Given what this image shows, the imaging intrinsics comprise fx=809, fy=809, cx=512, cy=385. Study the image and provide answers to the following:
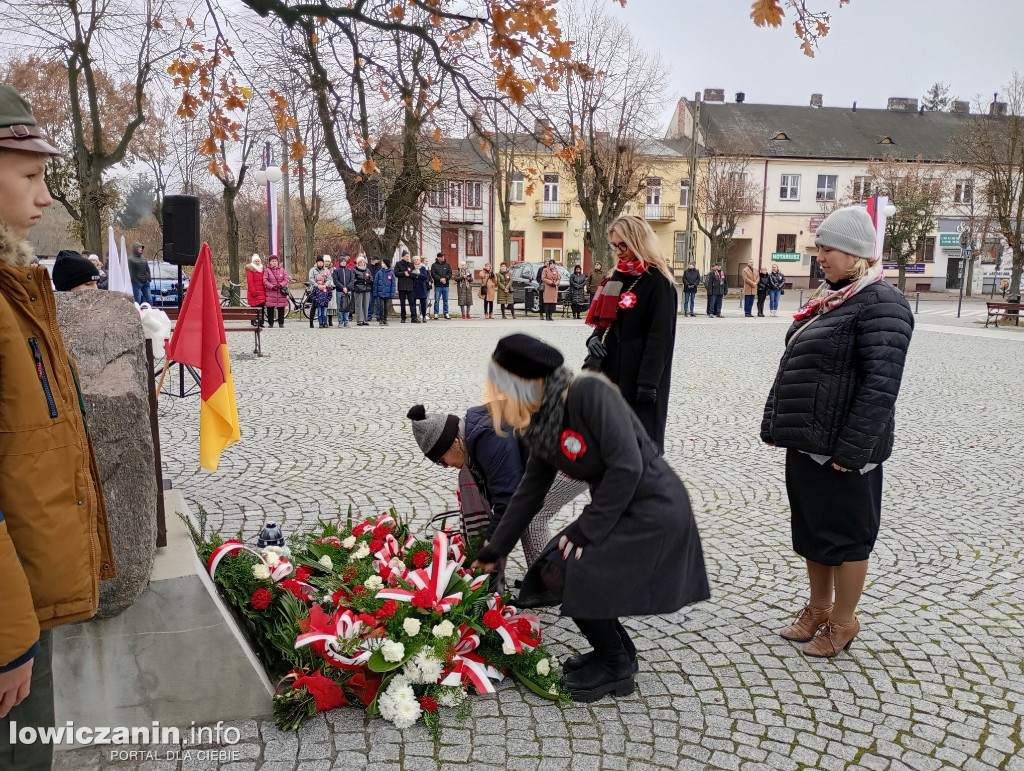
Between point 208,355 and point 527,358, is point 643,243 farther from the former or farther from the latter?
point 208,355

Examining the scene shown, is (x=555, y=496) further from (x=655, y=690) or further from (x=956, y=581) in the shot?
(x=956, y=581)

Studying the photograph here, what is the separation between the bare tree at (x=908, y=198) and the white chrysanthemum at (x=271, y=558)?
4674 cm

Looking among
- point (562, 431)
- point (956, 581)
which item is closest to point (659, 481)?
point (562, 431)

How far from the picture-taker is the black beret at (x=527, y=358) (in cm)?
282

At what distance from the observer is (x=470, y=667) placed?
315 centimetres

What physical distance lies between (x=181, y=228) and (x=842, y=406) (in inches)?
173

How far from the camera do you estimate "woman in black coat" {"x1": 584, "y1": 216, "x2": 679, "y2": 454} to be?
4.84 m

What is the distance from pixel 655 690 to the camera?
3252 millimetres

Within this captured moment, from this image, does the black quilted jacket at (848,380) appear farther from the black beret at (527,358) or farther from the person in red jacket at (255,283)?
the person in red jacket at (255,283)

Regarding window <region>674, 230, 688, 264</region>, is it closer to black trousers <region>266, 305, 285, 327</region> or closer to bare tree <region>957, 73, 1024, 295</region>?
bare tree <region>957, 73, 1024, 295</region>

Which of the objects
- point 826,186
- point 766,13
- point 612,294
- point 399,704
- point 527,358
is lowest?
point 399,704

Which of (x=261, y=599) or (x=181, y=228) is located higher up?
(x=181, y=228)

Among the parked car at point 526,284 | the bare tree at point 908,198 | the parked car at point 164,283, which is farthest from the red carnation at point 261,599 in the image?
the bare tree at point 908,198

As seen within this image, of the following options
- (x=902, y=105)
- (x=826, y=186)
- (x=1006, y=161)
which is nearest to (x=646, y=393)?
(x=1006, y=161)
